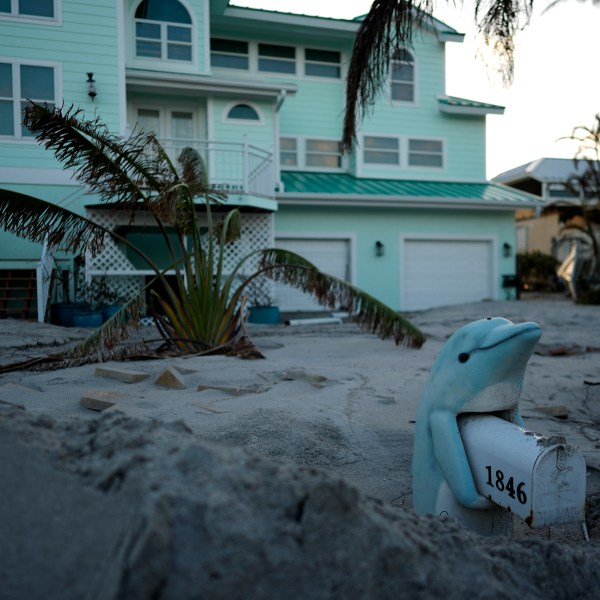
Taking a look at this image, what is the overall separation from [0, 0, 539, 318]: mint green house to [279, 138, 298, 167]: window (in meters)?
0.06

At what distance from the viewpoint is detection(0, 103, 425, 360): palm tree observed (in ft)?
21.0

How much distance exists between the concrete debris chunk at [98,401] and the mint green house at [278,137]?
Answer: 821 cm

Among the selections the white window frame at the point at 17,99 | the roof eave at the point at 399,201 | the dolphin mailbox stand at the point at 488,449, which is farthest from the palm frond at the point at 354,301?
the white window frame at the point at 17,99

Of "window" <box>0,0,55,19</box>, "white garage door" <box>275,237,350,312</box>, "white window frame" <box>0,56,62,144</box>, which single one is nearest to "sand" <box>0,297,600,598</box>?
"white window frame" <box>0,56,62,144</box>

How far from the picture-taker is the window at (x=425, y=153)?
1908 centimetres

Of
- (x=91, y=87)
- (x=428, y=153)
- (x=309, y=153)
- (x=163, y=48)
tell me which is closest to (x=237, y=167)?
(x=309, y=153)

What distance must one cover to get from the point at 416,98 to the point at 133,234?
10229 millimetres

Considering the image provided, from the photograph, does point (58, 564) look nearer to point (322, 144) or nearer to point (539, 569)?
point (539, 569)

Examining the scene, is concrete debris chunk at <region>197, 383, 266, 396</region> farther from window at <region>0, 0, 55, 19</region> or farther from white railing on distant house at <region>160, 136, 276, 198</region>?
window at <region>0, 0, 55, 19</region>

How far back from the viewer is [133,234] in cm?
1515

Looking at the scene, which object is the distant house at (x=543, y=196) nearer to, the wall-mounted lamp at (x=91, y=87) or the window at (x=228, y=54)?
the window at (x=228, y=54)

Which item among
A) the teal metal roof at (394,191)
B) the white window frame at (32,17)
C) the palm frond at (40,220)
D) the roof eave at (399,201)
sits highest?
the white window frame at (32,17)

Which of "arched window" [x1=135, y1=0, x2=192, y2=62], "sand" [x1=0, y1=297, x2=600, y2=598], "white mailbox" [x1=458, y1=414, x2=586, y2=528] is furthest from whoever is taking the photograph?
"arched window" [x1=135, y1=0, x2=192, y2=62]

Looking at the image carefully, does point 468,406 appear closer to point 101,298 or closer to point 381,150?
point 101,298
